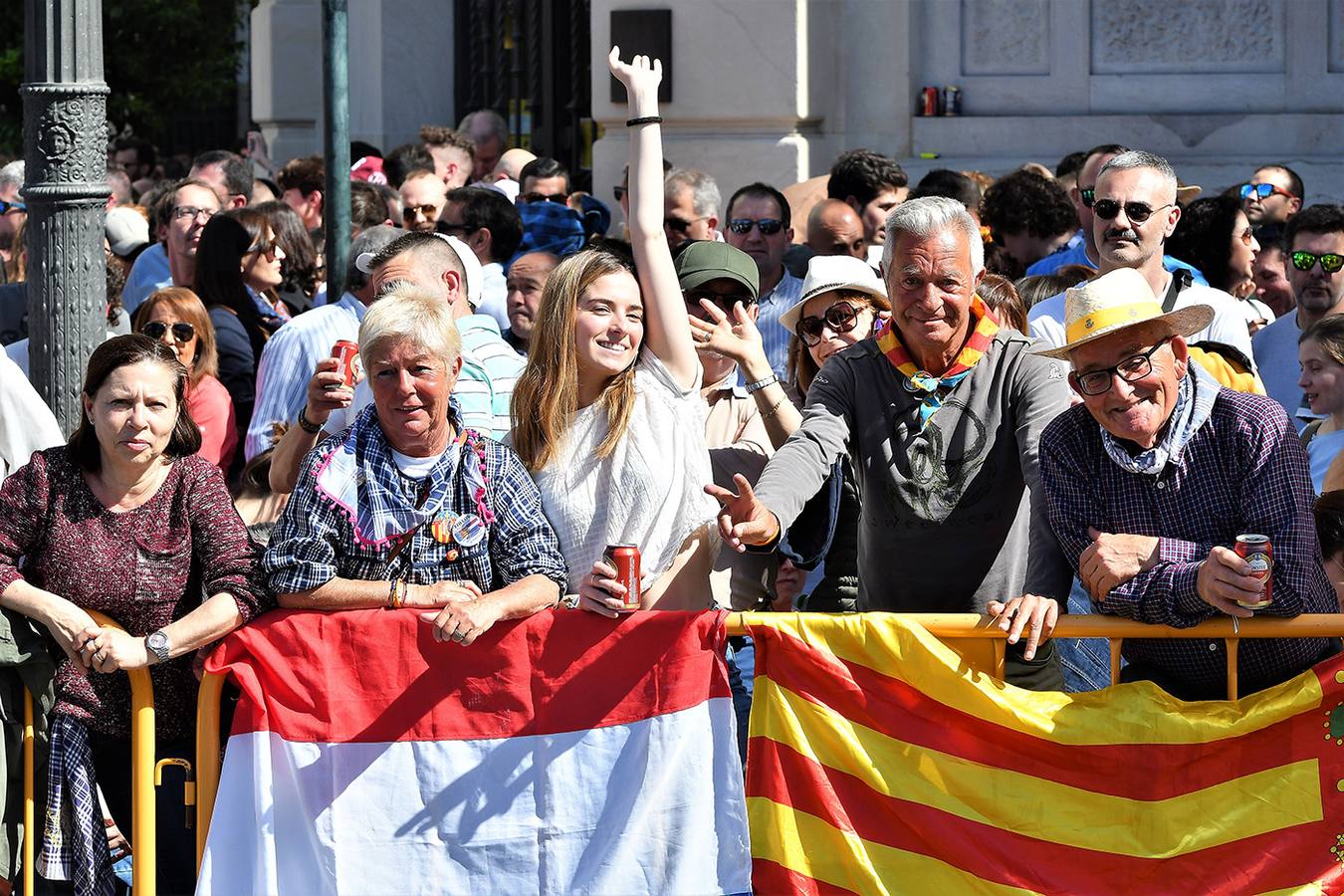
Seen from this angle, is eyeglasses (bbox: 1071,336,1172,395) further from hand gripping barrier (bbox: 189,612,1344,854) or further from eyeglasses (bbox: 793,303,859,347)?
eyeglasses (bbox: 793,303,859,347)

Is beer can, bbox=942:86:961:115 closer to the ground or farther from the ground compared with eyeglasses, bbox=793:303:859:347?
farther from the ground

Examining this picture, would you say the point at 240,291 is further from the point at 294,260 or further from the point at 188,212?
the point at 188,212

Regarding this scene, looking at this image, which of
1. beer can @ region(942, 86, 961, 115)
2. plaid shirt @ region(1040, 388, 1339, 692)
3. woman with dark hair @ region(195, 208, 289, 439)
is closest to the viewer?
plaid shirt @ region(1040, 388, 1339, 692)

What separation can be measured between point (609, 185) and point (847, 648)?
9391 mm

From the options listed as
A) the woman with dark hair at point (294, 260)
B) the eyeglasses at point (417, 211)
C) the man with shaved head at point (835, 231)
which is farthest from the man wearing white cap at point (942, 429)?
the eyeglasses at point (417, 211)

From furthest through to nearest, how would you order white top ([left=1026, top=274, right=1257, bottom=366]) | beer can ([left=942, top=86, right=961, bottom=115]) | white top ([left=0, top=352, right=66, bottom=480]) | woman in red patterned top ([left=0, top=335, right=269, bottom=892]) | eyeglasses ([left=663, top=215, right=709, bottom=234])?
1. beer can ([left=942, top=86, right=961, bottom=115])
2. eyeglasses ([left=663, top=215, right=709, bottom=234])
3. white top ([left=1026, top=274, right=1257, bottom=366])
4. white top ([left=0, top=352, right=66, bottom=480])
5. woman in red patterned top ([left=0, top=335, right=269, bottom=892])

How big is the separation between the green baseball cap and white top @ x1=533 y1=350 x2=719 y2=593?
1.02 meters

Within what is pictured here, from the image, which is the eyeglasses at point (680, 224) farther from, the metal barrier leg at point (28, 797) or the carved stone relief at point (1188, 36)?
the carved stone relief at point (1188, 36)

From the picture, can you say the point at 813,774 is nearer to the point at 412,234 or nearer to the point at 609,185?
the point at 412,234

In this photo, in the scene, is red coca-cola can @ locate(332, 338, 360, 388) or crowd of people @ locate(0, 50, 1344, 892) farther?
red coca-cola can @ locate(332, 338, 360, 388)

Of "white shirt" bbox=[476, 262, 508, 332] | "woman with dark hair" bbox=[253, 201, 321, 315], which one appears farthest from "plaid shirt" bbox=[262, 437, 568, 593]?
"woman with dark hair" bbox=[253, 201, 321, 315]

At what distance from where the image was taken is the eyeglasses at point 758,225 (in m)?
8.86

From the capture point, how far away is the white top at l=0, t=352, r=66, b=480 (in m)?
6.00

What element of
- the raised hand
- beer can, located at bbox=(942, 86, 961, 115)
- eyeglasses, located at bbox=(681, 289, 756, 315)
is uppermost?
beer can, located at bbox=(942, 86, 961, 115)
